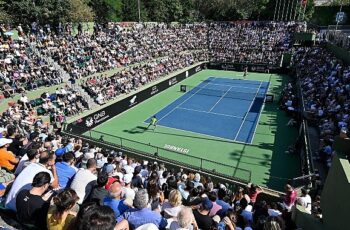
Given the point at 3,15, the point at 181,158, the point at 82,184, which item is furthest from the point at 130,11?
the point at 82,184

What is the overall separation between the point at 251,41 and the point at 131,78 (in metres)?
26.5

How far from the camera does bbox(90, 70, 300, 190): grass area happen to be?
16453mm

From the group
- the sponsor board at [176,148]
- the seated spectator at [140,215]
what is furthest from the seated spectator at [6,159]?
the sponsor board at [176,148]

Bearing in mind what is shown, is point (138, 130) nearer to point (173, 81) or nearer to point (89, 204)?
point (173, 81)

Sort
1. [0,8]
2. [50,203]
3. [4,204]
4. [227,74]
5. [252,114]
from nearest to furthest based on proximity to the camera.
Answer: [50,203] → [4,204] → [252,114] → [0,8] → [227,74]

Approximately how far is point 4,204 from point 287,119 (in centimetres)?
2306

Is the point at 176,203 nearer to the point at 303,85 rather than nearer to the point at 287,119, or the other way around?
the point at 287,119

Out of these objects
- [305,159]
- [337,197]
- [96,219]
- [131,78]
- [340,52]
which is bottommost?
[305,159]

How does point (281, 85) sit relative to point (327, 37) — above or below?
below

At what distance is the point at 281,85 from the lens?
36531 mm

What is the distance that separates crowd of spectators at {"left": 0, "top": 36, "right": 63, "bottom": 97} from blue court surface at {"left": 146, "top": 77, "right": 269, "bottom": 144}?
32.7 feet

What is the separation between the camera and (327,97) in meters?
21.6

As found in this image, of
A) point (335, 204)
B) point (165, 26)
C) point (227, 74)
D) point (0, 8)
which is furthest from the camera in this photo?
point (165, 26)

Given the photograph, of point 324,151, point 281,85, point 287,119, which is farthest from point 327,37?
point 324,151
